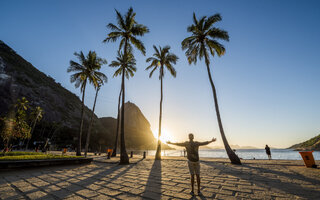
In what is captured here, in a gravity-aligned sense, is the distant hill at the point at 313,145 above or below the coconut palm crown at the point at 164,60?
below

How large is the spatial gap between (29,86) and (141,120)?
373ft

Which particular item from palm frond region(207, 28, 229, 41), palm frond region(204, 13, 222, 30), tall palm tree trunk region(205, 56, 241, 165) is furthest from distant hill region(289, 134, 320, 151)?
palm frond region(204, 13, 222, 30)

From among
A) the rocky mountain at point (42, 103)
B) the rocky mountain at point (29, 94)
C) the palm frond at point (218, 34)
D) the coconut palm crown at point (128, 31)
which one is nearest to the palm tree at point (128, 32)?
the coconut palm crown at point (128, 31)

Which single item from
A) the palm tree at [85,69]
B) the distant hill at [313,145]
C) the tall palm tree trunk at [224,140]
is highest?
the palm tree at [85,69]

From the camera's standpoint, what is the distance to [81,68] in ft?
67.1

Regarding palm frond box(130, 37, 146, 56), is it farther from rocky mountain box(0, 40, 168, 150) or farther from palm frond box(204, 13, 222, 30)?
rocky mountain box(0, 40, 168, 150)

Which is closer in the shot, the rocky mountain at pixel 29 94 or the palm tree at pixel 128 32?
the palm tree at pixel 128 32

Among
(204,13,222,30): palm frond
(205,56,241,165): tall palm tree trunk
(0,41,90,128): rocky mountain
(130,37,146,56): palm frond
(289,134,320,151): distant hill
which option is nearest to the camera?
(205,56,241,165): tall palm tree trunk

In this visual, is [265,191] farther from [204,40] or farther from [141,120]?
[141,120]

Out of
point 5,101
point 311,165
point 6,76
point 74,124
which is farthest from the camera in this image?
point 74,124

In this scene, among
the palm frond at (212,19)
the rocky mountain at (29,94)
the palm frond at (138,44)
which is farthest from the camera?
the rocky mountain at (29,94)

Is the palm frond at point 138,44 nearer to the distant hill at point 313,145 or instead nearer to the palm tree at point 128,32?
the palm tree at point 128,32

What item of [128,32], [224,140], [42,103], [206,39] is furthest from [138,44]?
[42,103]

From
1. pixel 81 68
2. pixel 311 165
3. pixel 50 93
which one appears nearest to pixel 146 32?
pixel 81 68
